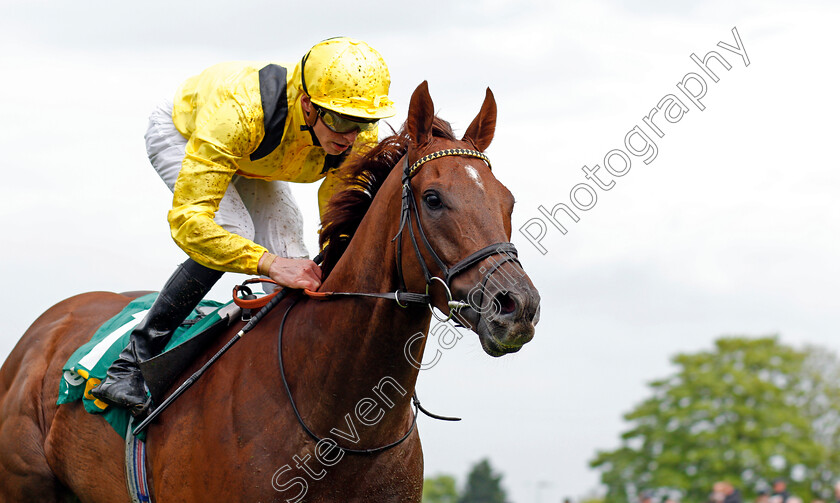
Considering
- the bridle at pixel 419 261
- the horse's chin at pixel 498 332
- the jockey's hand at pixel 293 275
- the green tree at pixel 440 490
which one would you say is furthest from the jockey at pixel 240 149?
the green tree at pixel 440 490

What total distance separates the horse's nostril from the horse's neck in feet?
1.90

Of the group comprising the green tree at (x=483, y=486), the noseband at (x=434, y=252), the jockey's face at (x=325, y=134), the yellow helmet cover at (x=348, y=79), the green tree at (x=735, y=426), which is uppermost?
the green tree at (x=735, y=426)

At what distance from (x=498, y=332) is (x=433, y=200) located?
67 cm

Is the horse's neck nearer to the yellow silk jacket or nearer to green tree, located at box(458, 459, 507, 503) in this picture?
the yellow silk jacket

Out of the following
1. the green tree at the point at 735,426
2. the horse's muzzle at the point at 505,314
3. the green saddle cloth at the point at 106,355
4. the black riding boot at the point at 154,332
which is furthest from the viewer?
the green tree at the point at 735,426

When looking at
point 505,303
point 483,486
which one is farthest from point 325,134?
point 483,486

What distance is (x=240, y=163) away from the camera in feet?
16.1

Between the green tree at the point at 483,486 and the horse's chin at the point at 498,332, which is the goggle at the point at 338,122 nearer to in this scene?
the horse's chin at the point at 498,332

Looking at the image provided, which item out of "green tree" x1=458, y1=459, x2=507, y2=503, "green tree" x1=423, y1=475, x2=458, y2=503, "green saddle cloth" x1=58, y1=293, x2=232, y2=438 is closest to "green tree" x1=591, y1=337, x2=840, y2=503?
"green tree" x1=458, y1=459, x2=507, y2=503

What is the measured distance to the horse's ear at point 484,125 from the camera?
4.24 metres

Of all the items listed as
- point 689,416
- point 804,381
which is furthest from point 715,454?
point 804,381

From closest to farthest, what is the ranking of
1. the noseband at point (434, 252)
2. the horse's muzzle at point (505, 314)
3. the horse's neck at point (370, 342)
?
the horse's muzzle at point (505, 314) → the noseband at point (434, 252) → the horse's neck at point (370, 342)

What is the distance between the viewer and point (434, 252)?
3.67m

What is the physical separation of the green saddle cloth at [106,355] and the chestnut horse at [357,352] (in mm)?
333
